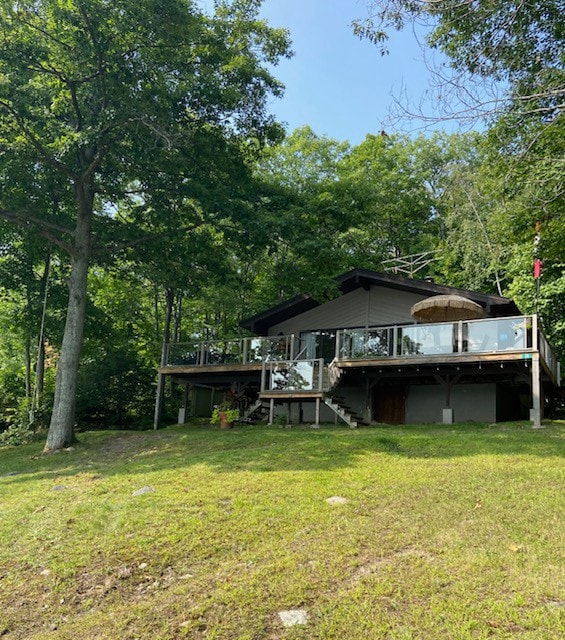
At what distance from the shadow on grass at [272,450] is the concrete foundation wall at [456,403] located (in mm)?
2340

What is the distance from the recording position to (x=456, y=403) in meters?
16.2

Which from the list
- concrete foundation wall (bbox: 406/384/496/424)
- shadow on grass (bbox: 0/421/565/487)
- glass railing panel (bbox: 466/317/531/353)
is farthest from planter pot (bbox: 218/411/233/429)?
glass railing panel (bbox: 466/317/531/353)

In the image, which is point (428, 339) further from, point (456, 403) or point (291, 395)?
point (291, 395)

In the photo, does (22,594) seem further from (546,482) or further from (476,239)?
(476,239)

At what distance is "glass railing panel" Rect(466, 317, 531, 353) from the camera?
13.2 metres

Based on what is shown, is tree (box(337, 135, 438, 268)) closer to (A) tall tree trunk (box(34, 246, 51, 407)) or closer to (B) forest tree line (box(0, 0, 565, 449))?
(B) forest tree line (box(0, 0, 565, 449))

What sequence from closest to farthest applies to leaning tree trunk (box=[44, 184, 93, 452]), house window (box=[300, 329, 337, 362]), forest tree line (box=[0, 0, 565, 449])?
forest tree line (box=[0, 0, 565, 449]) → leaning tree trunk (box=[44, 184, 93, 452]) → house window (box=[300, 329, 337, 362])

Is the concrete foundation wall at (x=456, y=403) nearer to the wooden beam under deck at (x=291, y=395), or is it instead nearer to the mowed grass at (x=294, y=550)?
the wooden beam under deck at (x=291, y=395)

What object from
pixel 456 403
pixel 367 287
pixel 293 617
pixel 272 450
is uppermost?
pixel 367 287

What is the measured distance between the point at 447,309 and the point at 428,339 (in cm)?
101

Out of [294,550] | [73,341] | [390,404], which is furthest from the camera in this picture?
[390,404]

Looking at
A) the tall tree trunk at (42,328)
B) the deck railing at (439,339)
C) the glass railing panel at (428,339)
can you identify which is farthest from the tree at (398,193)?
the tall tree trunk at (42,328)

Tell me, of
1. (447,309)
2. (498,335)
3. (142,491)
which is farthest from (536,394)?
(142,491)

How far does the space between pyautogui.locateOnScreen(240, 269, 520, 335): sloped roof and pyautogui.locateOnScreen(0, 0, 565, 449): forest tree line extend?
148 cm
